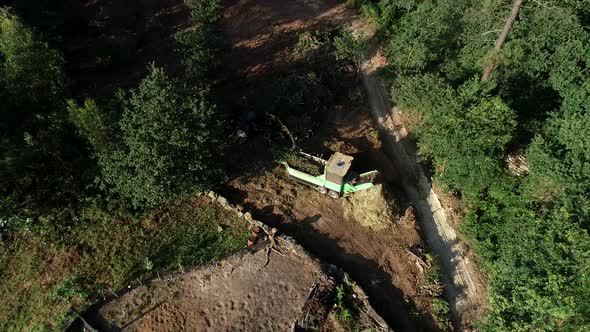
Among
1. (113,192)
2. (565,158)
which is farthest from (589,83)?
(113,192)

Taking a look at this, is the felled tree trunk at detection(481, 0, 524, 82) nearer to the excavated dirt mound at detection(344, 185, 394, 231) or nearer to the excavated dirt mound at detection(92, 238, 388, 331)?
the excavated dirt mound at detection(344, 185, 394, 231)

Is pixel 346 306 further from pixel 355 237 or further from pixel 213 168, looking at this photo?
pixel 213 168

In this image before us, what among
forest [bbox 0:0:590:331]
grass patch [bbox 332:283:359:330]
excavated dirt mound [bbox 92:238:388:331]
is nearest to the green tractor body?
excavated dirt mound [bbox 92:238:388:331]

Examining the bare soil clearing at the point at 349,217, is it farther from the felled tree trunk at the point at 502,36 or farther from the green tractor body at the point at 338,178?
the felled tree trunk at the point at 502,36

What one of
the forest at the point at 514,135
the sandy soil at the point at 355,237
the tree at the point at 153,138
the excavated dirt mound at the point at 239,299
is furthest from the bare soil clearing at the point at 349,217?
the tree at the point at 153,138

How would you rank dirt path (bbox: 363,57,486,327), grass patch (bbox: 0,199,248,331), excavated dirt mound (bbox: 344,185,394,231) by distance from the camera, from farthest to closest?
excavated dirt mound (bbox: 344,185,394,231) → dirt path (bbox: 363,57,486,327) → grass patch (bbox: 0,199,248,331)

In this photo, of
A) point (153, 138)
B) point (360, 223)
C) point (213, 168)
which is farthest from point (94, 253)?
point (360, 223)

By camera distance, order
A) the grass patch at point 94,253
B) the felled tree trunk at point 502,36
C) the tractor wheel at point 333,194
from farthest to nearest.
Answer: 1. the tractor wheel at point 333,194
2. the felled tree trunk at point 502,36
3. the grass patch at point 94,253
